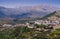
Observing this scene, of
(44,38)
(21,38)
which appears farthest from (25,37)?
A: (44,38)

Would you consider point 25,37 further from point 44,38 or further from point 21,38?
point 44,38

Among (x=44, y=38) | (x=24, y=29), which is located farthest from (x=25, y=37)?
(x=24, y=29)

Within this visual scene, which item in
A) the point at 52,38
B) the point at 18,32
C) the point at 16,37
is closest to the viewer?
the point at 52,38

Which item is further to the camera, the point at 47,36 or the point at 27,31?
the point at 27,31

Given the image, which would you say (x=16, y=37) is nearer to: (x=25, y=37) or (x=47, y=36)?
(x=25, y=37)

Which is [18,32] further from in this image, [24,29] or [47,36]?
[47,36]

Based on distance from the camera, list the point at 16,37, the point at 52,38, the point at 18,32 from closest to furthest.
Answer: the point at 52,38
the point at 16,37
the point at 18,32

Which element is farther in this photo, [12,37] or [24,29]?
[24,29]

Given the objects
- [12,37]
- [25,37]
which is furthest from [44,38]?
[12,37]
